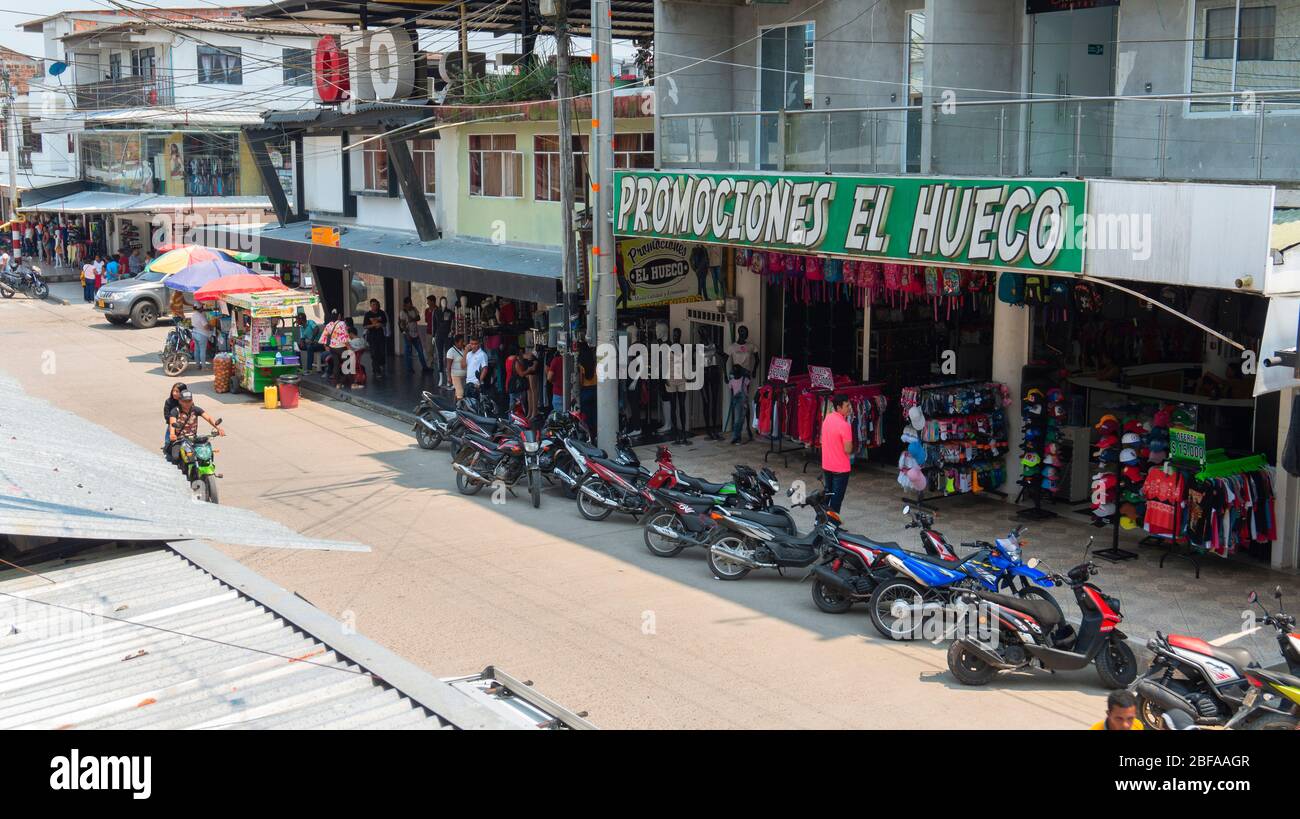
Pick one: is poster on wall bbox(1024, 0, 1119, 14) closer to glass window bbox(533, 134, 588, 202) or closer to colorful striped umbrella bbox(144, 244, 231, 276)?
glass window bbox(533, 134, 588, 202)

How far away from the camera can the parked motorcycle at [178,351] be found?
92.1ft

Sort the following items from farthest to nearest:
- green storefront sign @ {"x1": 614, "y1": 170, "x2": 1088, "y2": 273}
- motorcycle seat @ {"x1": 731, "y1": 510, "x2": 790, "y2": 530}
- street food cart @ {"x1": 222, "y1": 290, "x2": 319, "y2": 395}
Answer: street food cart @ {"x1": 222, "y1": 290, "x2": 319, "y2": 395}, motorcycle seat @ {"x1": 731, "y1": 510, "x2": 790, "y2": 530}, green storefront sign @ {"x1": 614, "y1": 170, "x2": 1088, "y2": 273}

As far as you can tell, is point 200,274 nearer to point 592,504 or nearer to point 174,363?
point 174,363

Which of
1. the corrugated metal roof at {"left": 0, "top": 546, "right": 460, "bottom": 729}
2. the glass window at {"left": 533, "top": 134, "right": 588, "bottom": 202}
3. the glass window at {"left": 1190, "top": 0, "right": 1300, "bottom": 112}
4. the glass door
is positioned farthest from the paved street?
the glass window at {"left": 533, "top": 134, "right": 588, "bottom": 202}

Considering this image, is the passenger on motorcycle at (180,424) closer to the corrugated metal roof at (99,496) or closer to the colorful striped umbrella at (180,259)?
the corrugated metal roof at (99,496)

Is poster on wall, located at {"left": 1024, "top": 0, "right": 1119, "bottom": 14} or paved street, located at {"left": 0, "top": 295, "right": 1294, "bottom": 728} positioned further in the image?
poster on wall, located at {"left": 1024, "top": 0, "right": 1119, "bottom": 14}

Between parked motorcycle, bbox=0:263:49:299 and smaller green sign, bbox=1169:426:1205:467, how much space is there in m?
40.1

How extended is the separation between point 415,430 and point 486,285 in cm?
274

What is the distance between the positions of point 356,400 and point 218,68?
2866 cm

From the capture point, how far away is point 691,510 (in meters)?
14.5

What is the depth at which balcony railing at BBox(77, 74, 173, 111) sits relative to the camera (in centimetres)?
4725

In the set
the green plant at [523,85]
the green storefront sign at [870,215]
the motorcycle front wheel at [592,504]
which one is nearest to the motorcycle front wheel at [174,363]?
the green plant at [523,85]

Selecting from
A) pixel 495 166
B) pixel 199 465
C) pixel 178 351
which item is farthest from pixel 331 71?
pixel 199 465

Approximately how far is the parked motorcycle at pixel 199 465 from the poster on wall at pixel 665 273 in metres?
6.37
